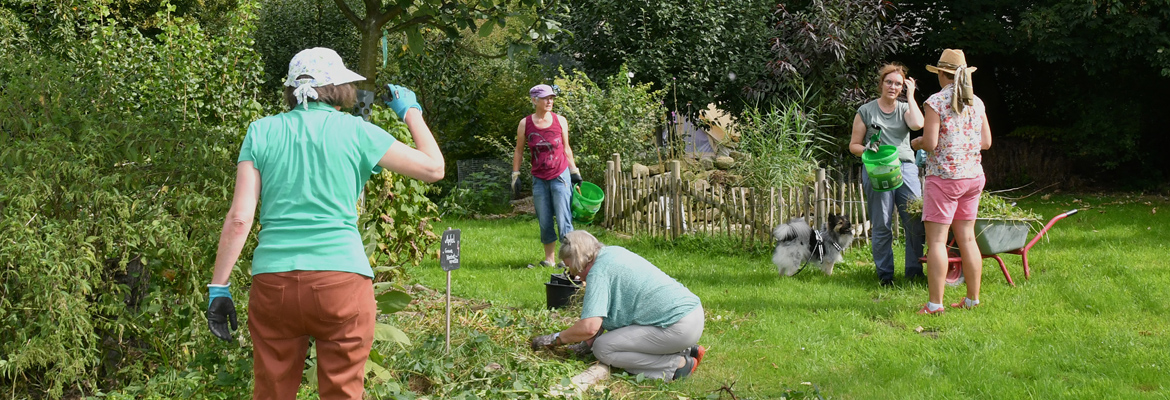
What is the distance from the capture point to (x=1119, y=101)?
1379 centimetres

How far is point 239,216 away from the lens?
2.72 meters

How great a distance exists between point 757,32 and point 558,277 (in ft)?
27.7

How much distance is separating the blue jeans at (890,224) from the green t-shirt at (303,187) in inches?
179

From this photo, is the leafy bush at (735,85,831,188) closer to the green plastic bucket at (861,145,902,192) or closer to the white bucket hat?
the green plastic bucket at (861,145,902,192)

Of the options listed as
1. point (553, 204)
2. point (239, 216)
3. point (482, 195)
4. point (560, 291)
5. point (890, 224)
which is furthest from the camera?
point (482, 195)

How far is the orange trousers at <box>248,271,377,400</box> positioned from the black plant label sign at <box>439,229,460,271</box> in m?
1.53

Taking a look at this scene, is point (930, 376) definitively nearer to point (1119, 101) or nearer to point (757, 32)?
point (757, 32)

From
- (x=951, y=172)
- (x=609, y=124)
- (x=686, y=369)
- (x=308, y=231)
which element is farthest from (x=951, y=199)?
(x=609, y=124)

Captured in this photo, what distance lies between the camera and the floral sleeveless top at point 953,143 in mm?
5527

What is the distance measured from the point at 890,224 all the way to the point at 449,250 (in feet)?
11.4

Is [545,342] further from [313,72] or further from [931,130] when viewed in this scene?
[931,130]

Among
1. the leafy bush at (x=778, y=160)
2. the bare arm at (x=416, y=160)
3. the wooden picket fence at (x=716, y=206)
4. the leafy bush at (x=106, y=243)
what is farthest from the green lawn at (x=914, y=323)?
the bare arm at (x=416, y=160)

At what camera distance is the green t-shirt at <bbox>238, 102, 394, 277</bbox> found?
274 cm

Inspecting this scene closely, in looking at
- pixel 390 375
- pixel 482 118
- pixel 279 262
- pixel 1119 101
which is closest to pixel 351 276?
pixel 279 262
